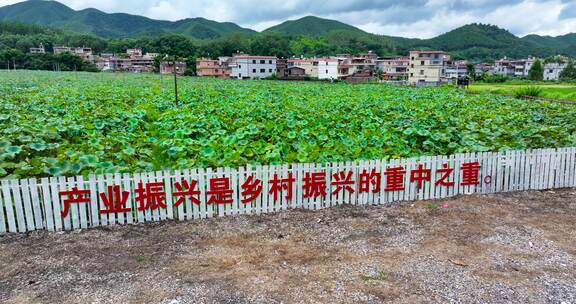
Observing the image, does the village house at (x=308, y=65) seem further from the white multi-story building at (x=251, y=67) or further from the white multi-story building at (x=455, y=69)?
the white multi-story building at (x=455, y=69)

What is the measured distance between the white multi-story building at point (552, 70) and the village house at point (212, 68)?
258ft

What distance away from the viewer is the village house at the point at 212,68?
82375 millimetres

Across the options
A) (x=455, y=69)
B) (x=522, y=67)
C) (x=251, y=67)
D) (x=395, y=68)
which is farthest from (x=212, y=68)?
(x=522, y=67)

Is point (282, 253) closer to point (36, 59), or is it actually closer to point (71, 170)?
point (71, 170)

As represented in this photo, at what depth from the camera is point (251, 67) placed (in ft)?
263

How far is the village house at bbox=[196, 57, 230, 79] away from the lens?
82375 millimetres

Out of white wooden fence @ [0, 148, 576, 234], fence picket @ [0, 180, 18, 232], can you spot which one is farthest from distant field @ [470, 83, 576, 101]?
fence picket @ [0, 180, 18, 232]

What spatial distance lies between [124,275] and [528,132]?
10746 mm

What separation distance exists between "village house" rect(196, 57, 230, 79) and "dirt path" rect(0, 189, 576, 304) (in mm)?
78170

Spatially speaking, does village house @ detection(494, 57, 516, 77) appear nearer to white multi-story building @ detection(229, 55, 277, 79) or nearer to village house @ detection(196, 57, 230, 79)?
white multi-story building @ detection(229, 55, 277, 79)

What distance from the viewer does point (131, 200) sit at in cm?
636

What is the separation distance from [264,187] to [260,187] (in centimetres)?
7

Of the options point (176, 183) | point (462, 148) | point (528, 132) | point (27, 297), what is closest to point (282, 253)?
point (176, 183)

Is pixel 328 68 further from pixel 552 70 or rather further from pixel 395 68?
pixel 552 70
